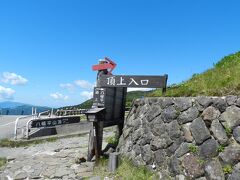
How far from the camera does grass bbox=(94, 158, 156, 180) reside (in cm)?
797

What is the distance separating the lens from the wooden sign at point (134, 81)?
32.2 feet

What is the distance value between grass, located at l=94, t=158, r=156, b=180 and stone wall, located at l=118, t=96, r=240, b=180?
6.3 inches

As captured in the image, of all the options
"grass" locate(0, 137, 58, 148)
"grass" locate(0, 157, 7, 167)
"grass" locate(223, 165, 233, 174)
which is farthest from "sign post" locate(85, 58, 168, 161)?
"grass" locate(0, 137, 58, 148)

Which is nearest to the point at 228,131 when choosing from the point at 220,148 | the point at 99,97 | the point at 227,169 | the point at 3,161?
the point at 220,148

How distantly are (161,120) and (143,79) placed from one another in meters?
2.12

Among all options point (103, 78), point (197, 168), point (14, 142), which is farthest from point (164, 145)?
point (14, 142)

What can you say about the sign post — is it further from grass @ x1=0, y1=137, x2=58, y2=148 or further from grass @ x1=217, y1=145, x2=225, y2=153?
grass @ x1=0, y1=137, x2=58, y2=148

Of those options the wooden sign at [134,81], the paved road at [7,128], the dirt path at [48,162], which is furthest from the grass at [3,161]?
the paved road at [7,128]

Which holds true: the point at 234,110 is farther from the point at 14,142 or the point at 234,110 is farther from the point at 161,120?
the point at 14,142

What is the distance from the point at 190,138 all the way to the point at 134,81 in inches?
139

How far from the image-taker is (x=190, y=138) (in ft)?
22.8

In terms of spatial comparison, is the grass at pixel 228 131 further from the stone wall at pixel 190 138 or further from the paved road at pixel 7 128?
the paved road at pixel 7 128

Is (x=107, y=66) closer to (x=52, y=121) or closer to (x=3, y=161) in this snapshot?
(x=3, y=161)

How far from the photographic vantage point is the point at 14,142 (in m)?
14.6
